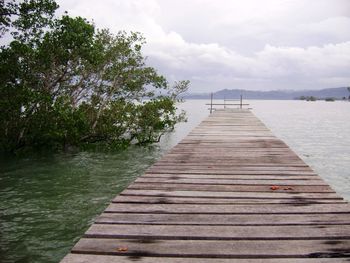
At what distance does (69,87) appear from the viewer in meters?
16.7

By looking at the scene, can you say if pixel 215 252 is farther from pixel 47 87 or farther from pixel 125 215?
pixel 47 87

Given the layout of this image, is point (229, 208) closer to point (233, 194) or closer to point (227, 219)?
point (227, 219)

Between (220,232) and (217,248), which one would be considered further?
(220,232)

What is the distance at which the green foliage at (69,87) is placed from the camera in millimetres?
13008

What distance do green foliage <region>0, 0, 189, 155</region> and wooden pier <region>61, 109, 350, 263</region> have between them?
819 centimetres

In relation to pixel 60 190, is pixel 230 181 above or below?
above

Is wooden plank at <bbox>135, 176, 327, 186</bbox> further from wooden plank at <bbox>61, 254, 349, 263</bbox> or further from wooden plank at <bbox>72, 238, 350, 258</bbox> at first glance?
wooden plank at <bbox>61, 254, 349, 263</bbox>

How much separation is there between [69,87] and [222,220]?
46.2ft

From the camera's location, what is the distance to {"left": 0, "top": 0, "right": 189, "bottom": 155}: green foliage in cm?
1301

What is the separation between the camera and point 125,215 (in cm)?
429

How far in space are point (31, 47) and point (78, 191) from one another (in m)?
6.06

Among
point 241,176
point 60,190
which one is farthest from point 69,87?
point 241,176

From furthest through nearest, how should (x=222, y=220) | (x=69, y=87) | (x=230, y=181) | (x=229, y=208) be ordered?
(x=69, y=87), (x=230, y=181), (x=229, y=208), (x=222, y=220)

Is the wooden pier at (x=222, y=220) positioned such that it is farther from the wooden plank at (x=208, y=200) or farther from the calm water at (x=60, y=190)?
the calm water at (x=60, y=190)
